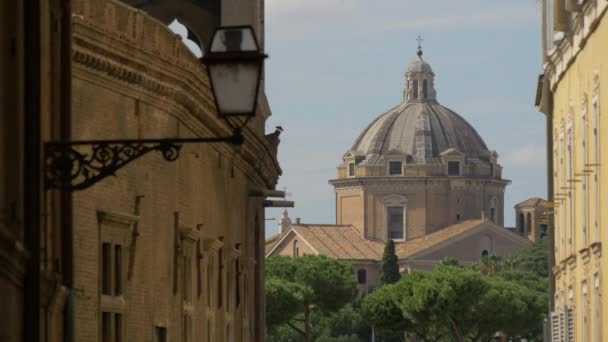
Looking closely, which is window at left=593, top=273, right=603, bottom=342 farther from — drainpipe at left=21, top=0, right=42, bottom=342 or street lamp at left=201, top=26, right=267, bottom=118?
street lamp at left=201, top=26, right=267, bottom=118

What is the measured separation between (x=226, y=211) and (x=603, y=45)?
509cm

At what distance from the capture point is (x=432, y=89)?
19175cm

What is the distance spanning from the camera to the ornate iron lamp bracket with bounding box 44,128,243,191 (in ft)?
37.4

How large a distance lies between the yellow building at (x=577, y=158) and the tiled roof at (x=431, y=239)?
5392 inches

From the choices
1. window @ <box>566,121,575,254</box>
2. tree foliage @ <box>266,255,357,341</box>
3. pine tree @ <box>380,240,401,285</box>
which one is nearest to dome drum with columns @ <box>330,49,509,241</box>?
pine tree @ <box>380,240,401,285</box>

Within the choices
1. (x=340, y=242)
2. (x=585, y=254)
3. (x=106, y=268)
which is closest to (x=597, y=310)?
(x=585, y=254)

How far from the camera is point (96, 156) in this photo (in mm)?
11461

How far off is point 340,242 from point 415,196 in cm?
877

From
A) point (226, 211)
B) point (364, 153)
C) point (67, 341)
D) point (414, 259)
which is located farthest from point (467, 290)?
point (67, 341)

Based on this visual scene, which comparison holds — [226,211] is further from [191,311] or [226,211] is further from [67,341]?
[67,341]

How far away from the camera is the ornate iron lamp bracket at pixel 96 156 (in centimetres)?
1140

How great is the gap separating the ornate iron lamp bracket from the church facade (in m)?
157

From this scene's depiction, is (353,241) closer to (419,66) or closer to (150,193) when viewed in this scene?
(419,66)

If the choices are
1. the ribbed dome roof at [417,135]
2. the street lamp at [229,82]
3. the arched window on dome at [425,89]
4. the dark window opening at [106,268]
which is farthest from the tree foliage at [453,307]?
the street lamp at [229,82]
